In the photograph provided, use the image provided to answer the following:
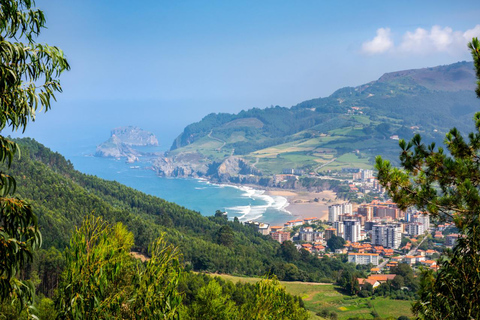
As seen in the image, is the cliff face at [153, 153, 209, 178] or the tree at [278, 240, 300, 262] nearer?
the tree at [278, 240, 300, 262]

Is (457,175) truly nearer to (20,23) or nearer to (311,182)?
(20,23)

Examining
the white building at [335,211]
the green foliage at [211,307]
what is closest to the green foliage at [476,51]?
the green foliage at [211,307]

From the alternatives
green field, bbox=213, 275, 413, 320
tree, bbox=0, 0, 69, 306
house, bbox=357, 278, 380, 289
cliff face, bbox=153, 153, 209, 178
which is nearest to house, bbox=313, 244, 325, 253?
house, bbox=357, 278, 380, 289

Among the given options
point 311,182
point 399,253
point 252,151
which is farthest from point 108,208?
point 252,151

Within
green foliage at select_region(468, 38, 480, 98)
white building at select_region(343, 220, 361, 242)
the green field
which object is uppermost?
green foliage at select_region(468, 38, 480, 98)

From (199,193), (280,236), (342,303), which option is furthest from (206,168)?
(342,303)

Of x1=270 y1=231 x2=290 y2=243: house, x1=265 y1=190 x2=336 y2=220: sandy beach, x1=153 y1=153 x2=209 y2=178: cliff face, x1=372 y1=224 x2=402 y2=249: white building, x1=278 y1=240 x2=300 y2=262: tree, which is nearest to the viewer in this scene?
x1=278 y1=240 x2=300 y2=262: tree

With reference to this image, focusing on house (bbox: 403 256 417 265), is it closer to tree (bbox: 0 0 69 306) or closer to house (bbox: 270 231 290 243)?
house (bbox: 270 231 290 243)
